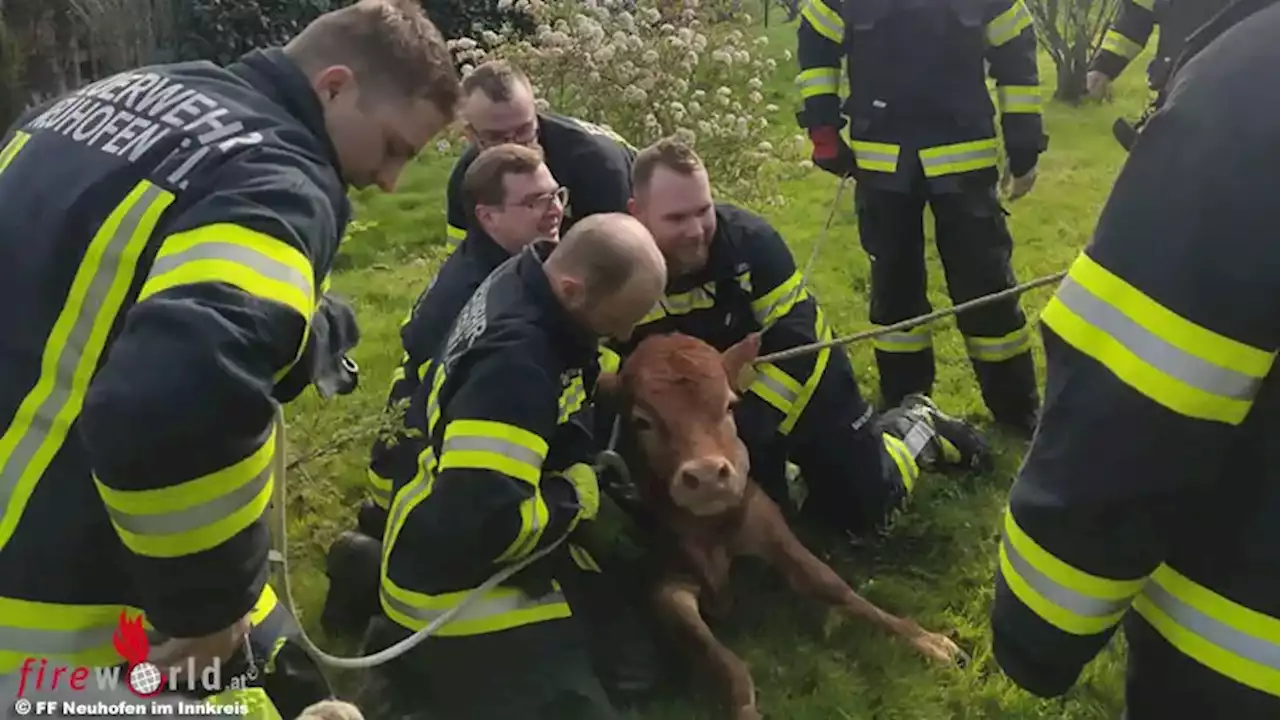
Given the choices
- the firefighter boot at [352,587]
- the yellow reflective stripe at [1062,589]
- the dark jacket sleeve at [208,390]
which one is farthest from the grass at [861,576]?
the yellow reflective stripe at [1062,589]

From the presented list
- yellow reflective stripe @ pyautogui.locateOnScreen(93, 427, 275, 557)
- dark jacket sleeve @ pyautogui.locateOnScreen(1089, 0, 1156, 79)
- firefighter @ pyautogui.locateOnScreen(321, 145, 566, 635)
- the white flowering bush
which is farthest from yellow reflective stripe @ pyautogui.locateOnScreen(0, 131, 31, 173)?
dark jacket sleeve @ pyautogui.locateOnScreen(1089, 0, 1156, 79)

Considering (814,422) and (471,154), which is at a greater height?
(471,154)

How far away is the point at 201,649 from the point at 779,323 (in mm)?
2794

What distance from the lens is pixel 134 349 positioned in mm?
2018

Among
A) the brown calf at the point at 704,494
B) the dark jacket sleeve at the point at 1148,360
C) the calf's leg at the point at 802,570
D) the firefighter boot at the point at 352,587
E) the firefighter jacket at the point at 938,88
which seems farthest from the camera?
the firefighter jacket at the point at 938,88

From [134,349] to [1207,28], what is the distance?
1760 mm

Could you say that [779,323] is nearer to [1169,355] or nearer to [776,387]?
[776,387]

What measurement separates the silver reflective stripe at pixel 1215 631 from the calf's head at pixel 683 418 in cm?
184

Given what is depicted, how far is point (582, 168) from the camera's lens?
509 cm

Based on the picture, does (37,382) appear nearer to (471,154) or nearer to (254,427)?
(254,427)

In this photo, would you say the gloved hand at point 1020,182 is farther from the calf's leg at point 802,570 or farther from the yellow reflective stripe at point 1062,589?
the yellow reflective stripe at point 1062,589

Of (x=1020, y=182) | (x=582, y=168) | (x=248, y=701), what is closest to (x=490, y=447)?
(x=248, y=701)

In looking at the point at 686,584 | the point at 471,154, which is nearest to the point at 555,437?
the point at 686,584

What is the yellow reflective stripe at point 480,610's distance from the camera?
347cm
